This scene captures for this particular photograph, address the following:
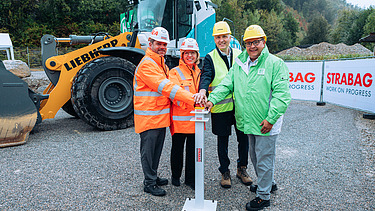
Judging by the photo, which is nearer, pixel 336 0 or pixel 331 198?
pixel 331 198

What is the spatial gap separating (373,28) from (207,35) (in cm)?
5744

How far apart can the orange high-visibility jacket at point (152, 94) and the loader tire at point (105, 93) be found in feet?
7.76

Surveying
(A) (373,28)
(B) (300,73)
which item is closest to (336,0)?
(A) (373,28)

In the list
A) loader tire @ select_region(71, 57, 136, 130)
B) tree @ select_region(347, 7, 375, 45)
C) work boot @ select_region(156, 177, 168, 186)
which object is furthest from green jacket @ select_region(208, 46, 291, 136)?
tree @ select_region(347, 7, 375, 45)

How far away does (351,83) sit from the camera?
282 inches

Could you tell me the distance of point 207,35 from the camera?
770 cm

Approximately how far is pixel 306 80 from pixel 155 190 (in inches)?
297

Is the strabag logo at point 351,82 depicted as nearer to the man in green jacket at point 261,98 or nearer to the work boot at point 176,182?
the man in green jacket at point 261,98

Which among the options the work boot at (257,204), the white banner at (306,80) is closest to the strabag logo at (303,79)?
the white banner at (306,80)

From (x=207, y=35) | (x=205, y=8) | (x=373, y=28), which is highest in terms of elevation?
(x=373, y=28)

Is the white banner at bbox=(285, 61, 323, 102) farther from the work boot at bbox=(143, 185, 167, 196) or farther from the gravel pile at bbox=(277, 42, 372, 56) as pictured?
the gravel pile at bbox=(277, 42, 372, 56)

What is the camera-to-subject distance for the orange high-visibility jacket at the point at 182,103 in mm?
3053

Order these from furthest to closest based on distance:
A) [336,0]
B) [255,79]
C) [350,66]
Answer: [336,0], [350,66], [255,79]

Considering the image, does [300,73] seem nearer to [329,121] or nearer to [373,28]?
[329,121]
